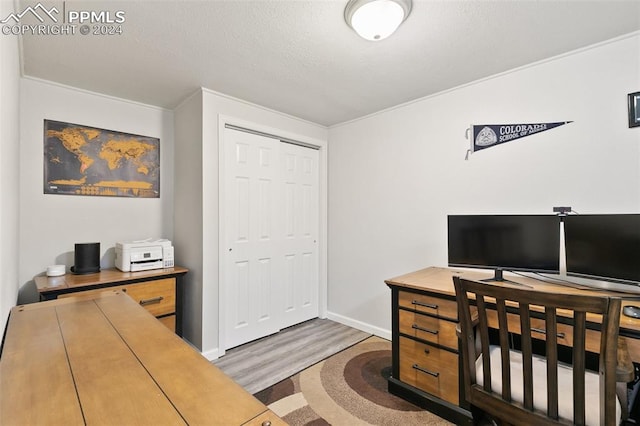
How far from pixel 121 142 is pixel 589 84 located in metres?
3.84

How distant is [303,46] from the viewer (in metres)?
1.89

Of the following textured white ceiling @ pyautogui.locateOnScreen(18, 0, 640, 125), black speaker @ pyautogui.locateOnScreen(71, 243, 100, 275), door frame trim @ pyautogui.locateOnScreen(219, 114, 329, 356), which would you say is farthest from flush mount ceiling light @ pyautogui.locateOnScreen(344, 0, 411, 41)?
black speaker @ pyautogui.locateOnScreen(71, 243, 100, 275)

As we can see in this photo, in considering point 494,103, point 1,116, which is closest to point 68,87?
point 1,116

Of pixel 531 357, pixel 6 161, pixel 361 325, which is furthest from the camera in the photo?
pixel 361 325

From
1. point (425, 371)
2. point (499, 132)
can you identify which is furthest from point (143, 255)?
point (499, 132)

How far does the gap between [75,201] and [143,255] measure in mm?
780

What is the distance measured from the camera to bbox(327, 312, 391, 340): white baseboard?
2.97 meters

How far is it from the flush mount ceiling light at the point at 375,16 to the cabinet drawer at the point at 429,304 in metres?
1.66

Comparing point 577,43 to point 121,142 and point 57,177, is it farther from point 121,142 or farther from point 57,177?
point 57,177

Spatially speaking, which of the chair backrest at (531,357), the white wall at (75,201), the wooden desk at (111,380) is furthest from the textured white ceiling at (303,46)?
the wooden desk at (111,380)

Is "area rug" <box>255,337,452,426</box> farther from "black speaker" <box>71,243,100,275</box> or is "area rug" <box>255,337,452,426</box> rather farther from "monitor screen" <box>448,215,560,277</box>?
"black speaker" <box>71,243,100,275</box>

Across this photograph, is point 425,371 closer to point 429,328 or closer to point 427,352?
point 427,352

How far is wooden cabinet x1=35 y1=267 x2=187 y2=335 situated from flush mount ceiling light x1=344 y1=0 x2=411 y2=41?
7.67ft

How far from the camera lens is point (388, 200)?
3006 millimetres
